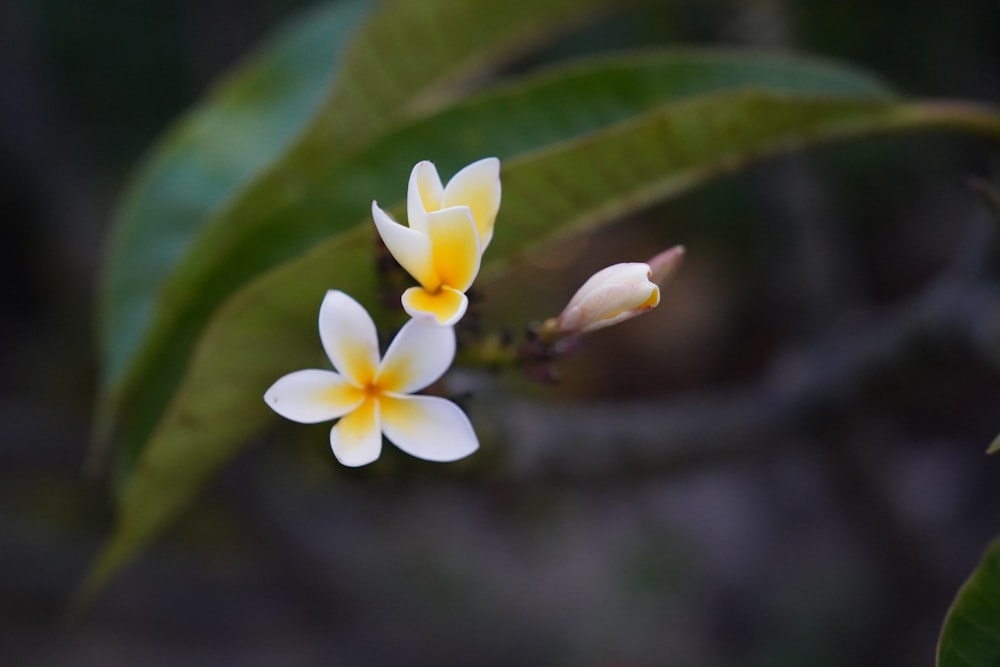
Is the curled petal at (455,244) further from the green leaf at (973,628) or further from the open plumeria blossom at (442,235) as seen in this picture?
the green leaf at (973,628)

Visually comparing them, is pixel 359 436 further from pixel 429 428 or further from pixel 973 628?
pixel 973 628

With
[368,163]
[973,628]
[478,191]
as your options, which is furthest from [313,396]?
[973,628]

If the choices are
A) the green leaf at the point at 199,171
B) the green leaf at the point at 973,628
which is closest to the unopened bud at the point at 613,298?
the green leaf at the point at 973,628

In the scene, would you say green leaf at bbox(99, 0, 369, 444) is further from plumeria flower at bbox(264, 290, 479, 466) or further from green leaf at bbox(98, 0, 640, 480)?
plumeria flower at bbox(264, 290, 479, 466)

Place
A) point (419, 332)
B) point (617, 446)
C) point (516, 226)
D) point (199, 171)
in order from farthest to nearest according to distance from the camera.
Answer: point (617, 446) < point (199, 171) < point (516, 226) < point (419, 332)

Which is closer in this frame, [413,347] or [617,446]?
[413,347]

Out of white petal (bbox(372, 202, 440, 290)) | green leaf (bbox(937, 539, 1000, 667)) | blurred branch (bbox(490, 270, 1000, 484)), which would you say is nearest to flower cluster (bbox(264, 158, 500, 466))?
white petal (bbox(372, 202, 440, 290))

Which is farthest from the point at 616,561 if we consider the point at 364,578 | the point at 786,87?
the point at 786,87

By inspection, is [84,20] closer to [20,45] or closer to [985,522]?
[20,45]
